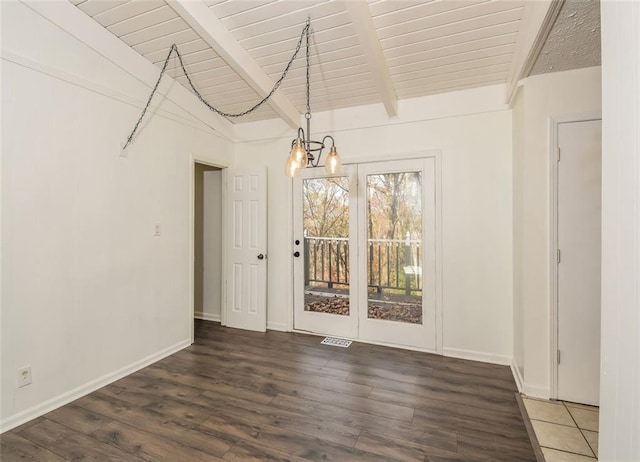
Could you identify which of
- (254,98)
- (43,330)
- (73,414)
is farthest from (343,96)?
(73,414)

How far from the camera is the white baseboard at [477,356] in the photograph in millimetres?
3014

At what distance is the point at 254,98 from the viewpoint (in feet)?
11.6

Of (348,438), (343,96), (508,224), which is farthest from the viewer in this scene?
(343,96)

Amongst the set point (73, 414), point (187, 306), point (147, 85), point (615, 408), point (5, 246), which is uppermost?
point (147, 85)

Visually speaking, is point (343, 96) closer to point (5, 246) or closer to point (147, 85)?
point (147, 85)

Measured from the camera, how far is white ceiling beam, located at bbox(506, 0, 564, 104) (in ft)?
5.62

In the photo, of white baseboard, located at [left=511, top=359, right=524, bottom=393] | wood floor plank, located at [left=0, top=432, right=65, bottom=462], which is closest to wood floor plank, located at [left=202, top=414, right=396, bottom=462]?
wood floor plank, located at [left=0, top=432, right=65, bottom=462]

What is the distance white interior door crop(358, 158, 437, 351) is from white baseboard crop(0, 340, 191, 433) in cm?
219

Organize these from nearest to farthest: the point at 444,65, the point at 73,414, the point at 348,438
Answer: the point at 348,438 → the point at 73,414 → the point at 444,65

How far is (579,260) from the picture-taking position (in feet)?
7.70

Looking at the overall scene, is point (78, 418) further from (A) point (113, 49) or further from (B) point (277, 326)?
(A) point (113, 49)

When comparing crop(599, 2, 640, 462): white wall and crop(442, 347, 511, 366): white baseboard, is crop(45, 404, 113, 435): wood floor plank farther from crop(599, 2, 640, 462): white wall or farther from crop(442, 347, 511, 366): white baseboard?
crop(442, 347, 511, 366): white baseboard

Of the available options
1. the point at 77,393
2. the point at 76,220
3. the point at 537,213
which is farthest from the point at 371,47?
the point at 77,393

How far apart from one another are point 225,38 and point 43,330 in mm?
2635
